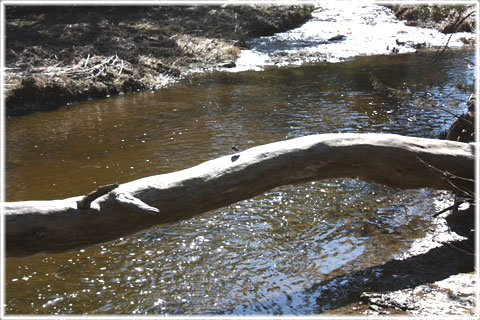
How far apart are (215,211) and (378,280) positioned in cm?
233

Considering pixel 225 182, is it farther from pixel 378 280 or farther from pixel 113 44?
pixel 113 44

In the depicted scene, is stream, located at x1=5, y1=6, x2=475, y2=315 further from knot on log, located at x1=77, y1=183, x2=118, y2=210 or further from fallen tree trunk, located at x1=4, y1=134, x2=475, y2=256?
knot on log, located at x1=77, y1=183, x2=118, y2=210

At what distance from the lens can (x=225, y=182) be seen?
415 centimetres

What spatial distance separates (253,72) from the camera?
15328mm

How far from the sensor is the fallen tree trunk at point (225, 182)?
356 cm

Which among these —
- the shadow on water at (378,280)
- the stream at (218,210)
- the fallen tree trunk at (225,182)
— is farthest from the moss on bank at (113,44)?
the shadow on water at (378,280)

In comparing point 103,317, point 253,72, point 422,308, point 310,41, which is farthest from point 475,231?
point 310,41

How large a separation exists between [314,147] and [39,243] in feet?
8.18

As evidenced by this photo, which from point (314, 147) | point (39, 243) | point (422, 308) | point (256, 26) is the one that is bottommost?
point (422, 308)

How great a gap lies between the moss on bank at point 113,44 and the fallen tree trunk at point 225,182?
28.2ft

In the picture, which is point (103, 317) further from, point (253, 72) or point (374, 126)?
point (253, 72)

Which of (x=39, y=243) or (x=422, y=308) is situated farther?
(x=422, y=308)

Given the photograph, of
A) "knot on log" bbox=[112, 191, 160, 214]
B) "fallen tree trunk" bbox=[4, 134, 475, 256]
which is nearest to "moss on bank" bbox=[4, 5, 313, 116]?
"fallen tree trunk" bbox=[4, 134, 475, 256]

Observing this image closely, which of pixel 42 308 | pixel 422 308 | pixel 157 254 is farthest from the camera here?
pixel 157 254
